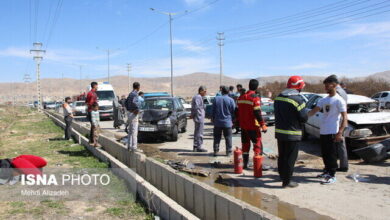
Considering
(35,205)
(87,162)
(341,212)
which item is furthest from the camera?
(87,162)

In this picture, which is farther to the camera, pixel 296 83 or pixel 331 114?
pixel 331 114

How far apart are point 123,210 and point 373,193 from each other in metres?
3.93

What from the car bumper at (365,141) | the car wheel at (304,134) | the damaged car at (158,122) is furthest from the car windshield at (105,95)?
the car bumper at (365,141)

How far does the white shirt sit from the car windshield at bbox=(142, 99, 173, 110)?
7051 millimetres

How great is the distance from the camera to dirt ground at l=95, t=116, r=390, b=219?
15.5 ft

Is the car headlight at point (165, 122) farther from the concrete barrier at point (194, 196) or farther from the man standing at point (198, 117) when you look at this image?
the concrete barrier at point (194, 196)

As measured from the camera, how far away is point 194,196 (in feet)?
14.4

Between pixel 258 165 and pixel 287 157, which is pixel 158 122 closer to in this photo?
pixel 258 165

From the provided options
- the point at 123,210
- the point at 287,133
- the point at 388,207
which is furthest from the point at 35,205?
the point at 388,207

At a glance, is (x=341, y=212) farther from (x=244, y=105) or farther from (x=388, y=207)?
(x=244, y=105)

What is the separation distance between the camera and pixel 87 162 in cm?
823

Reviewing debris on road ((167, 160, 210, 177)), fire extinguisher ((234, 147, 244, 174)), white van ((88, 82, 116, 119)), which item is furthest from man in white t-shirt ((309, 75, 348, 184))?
white van ((88, 82, 116, 119))

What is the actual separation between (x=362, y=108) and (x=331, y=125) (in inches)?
135

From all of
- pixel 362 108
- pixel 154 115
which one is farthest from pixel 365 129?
pixel 154 115
